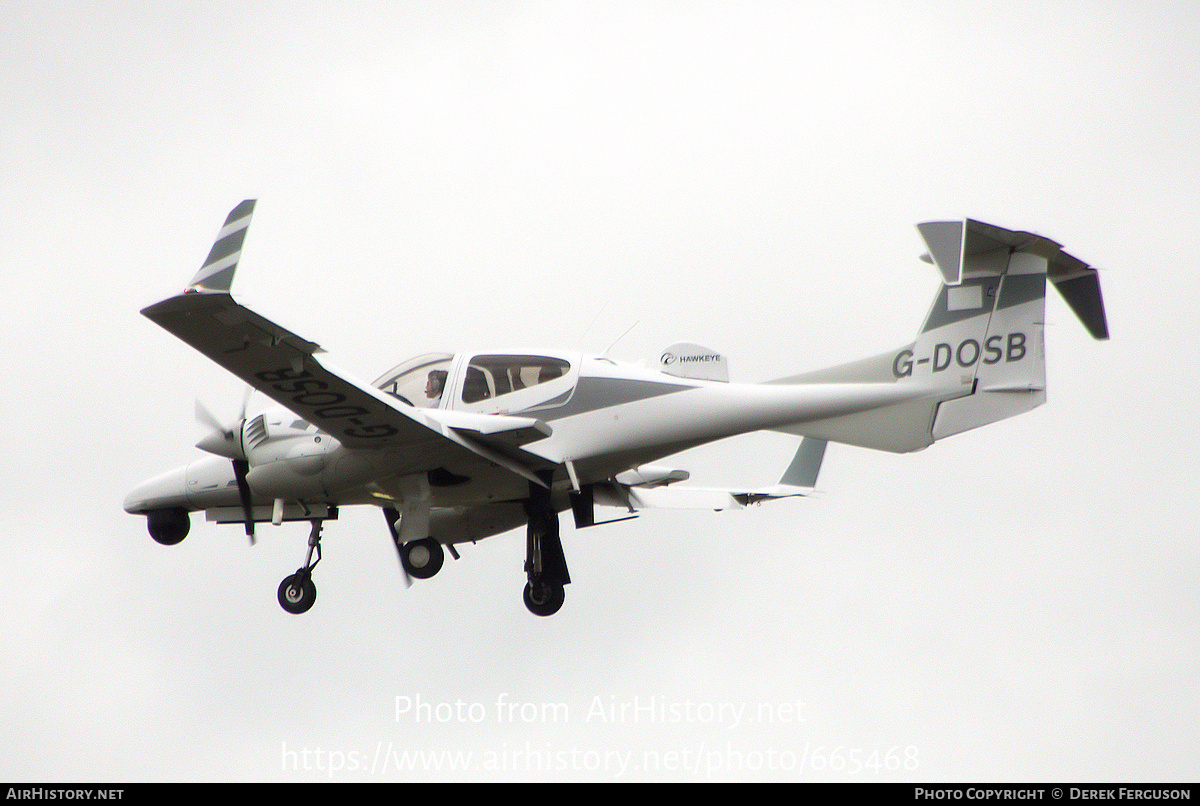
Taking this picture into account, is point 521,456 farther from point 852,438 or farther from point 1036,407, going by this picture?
point 1036,407

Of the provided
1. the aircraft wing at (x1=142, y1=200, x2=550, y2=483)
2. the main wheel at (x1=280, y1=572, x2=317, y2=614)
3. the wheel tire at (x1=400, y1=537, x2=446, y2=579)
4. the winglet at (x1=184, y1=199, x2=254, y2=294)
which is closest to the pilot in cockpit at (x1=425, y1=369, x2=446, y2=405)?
the aircraft wing at (x1=142, y1=200, x2=550, y2=483)

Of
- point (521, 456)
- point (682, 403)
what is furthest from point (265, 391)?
point (682, 403)

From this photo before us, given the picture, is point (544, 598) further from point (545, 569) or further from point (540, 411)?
point (540, 411)

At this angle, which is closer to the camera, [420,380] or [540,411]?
[540,411]

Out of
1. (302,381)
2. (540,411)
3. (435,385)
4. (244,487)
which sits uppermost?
(435,385)

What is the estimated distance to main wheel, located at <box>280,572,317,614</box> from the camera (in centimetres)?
1973

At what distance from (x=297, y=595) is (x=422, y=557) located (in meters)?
2.70

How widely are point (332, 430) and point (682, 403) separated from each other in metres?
4.76

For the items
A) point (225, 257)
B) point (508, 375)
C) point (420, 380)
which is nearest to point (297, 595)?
point (420, 380)

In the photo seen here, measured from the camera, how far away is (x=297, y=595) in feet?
64.8

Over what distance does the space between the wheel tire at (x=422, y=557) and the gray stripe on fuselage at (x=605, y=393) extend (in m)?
2.36

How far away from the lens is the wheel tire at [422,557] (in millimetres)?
18188

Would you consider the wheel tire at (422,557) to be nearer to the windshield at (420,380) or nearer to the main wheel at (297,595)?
the windshield at (420,380)

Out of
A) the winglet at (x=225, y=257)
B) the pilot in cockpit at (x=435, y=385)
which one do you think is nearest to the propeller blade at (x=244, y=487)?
the pilot in cockpit at (x=435, y=385)
